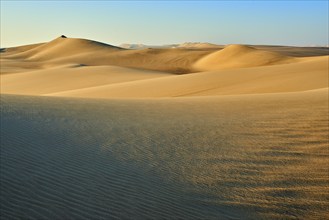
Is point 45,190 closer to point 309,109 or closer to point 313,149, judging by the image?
point 313,149

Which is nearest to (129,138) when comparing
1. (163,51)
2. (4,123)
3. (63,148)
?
(63,148)

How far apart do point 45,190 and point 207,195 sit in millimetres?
1923

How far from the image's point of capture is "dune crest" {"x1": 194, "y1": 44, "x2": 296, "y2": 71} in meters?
52.5

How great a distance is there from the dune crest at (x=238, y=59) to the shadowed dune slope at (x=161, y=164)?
4306 cm

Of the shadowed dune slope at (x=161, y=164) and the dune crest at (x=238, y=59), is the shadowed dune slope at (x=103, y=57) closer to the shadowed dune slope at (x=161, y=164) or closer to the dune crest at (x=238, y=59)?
the dune crest at (x=238, y=59)

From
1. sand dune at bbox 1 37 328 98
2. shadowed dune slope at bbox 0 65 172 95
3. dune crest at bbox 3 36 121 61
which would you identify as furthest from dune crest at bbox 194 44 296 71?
dune crest at bbox 3 36 121 61

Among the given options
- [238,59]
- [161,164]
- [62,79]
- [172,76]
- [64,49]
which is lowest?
[161,164]

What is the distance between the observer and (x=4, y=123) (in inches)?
299

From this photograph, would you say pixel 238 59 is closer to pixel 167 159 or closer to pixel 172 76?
pixel 172 76

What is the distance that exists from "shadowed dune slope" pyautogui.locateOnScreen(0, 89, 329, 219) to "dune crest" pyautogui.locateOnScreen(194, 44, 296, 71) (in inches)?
1695

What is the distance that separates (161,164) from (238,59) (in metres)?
51.4

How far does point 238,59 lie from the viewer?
5650cm

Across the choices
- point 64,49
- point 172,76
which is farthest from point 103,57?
point 172,76

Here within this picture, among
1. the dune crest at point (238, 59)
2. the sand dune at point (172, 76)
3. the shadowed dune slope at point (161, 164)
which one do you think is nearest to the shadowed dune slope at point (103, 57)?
the sand dune at point (172, 76)
